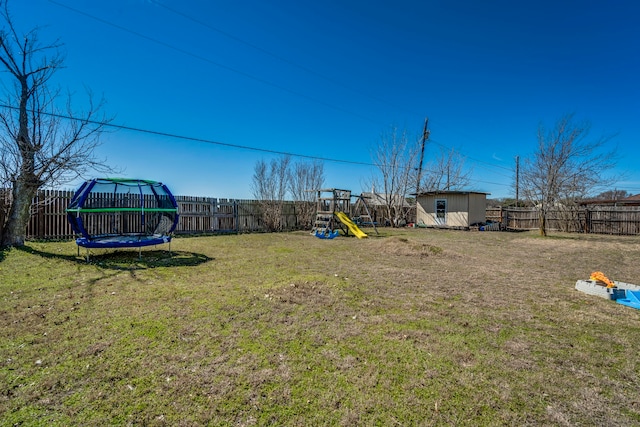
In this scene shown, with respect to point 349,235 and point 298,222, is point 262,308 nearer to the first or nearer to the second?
point 349,235

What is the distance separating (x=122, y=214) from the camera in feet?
34.2

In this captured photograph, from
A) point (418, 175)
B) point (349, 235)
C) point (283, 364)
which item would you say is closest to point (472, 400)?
point (283, 364)

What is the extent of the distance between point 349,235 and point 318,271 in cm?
831

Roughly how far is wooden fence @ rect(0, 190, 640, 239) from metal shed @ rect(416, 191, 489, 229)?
1.92 meters

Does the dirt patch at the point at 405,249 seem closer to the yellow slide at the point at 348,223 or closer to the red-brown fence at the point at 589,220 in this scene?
the yellow slide at the point at 348,223

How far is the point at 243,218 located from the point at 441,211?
13337 mm

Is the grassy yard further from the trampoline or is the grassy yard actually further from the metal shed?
the metal shed

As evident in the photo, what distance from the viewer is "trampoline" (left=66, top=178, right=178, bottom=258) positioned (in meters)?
7.12

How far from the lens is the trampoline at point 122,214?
23.4 feet

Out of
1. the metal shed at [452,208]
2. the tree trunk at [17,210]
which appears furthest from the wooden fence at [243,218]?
the tree trunk at [17,210]

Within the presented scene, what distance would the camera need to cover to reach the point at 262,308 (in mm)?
3889

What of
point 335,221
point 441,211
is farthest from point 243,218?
point 441,211

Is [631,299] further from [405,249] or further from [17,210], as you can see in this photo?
[17,210]

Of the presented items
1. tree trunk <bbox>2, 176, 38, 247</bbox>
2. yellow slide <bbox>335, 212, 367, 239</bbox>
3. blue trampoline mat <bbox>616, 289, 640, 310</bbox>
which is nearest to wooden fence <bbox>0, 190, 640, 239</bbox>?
tree trunk <bbox>2, 176, 38, 247</bbox>
